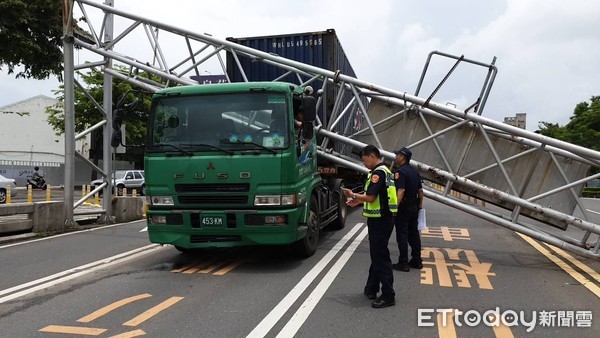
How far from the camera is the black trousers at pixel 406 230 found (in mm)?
6531

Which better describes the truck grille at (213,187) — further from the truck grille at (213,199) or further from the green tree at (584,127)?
the green tree at (584,127)

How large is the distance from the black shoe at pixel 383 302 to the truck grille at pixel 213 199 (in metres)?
2.21

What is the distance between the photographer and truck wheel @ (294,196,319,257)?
6949mm

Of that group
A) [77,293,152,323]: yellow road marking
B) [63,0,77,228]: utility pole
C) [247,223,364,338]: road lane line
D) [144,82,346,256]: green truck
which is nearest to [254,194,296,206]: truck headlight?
[144,82,346,256]: green truck

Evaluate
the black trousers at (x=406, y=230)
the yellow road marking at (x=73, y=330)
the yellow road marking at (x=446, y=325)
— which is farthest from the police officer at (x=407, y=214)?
the yellow road marking at (x=73, y=330)

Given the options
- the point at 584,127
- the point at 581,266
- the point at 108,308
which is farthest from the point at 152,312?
the point at 584,127

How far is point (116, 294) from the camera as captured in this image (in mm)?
5320

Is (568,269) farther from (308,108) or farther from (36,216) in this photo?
(36,216)

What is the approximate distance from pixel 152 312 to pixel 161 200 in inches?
80.9

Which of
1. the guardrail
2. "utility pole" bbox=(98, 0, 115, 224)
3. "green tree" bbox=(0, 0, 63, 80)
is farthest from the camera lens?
"green tree" bbox=(0, 0, 63, 80)

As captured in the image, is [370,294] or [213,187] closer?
[370,294]

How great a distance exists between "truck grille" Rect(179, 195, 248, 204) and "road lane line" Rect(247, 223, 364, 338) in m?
1.33

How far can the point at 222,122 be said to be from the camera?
6375 mm

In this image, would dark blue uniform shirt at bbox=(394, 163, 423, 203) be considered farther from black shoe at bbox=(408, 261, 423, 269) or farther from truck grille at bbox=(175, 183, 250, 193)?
truck grille at bbox=(175, 183, 250, 193)
